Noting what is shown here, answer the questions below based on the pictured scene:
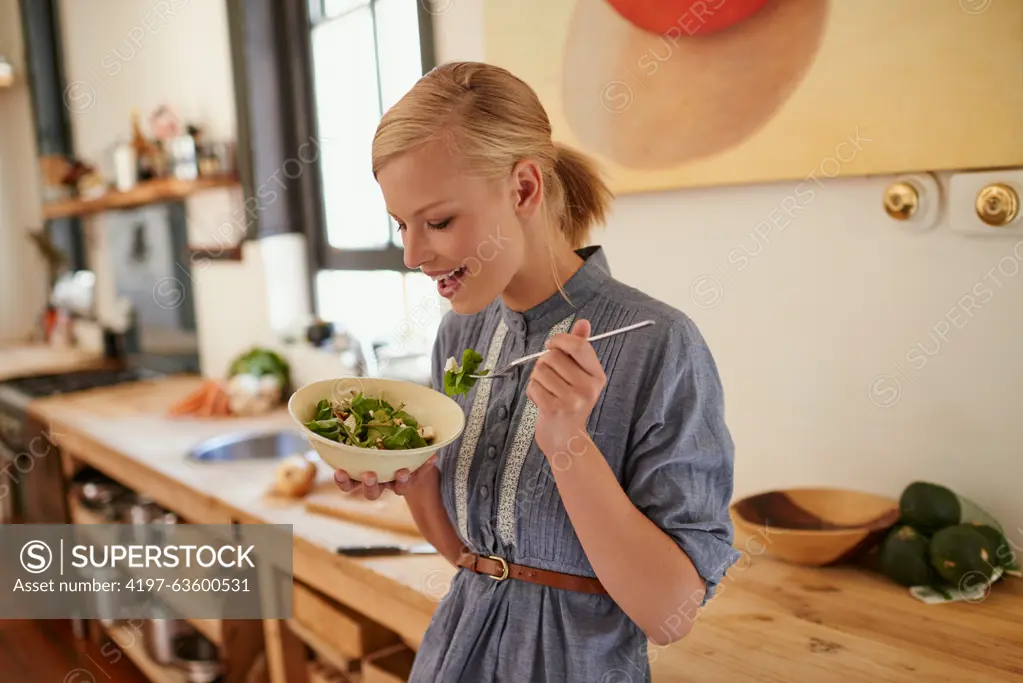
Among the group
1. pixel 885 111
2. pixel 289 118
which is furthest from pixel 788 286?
pixel 289 118

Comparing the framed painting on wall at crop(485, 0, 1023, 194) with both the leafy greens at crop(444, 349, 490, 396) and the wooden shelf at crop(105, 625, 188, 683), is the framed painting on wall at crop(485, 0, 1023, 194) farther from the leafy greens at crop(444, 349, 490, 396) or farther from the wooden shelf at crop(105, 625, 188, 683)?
the wooden shelf at crop(105, 625, 188, 683)

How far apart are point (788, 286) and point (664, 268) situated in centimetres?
24

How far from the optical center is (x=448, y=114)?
0.83m

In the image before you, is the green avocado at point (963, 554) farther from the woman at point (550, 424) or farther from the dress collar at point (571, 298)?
the dress collar at point (571, 298)

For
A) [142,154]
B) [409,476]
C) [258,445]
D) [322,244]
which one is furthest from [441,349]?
[142,154]

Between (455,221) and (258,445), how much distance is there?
1.77 m

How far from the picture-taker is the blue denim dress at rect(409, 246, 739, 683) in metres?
0.81

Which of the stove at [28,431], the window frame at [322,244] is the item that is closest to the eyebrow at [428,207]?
the window frame at [322,244]

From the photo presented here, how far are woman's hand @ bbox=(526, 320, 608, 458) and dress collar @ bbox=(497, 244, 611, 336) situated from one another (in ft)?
0.50

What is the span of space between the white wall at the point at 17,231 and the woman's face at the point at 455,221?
Result: 15.4ft

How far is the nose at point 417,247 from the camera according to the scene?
0.84 meters

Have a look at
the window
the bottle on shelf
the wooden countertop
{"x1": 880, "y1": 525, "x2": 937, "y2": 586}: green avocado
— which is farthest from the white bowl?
the wooden countertop

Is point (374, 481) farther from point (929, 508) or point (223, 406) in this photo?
point (223, 406)

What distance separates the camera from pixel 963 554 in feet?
3.61
